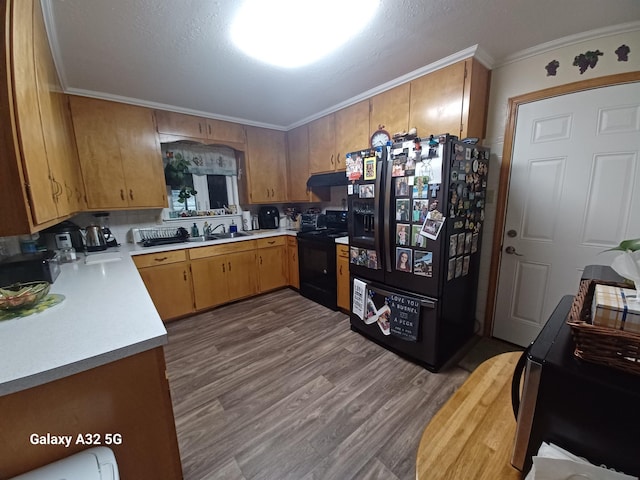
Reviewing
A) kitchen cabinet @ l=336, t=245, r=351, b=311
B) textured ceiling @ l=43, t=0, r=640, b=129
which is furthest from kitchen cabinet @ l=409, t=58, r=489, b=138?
kitchen cabinet @ l=336, t=245, r=351, b=311

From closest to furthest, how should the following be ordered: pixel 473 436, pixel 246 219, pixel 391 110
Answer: pixel 473 436
pixel 391 110
pixel 246 219

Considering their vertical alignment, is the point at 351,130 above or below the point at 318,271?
above

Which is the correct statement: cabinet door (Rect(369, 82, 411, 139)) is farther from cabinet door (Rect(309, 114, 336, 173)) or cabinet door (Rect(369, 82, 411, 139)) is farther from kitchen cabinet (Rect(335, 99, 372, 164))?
cabinet door (Rect(309, 114, 336, 173))

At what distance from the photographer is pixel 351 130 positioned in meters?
2.80

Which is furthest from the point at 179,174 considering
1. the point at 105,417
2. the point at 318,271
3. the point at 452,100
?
the point at 452,100

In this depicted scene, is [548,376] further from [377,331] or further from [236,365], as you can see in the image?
[236,365]

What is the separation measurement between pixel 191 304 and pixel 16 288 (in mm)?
1710

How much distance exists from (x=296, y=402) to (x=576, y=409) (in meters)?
1.59

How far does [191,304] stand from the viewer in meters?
2.94

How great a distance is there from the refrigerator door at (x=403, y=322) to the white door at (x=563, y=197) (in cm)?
88

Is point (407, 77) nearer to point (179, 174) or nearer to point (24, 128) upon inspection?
point (24, 128)

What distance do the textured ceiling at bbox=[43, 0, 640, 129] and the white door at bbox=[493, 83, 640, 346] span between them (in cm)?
51

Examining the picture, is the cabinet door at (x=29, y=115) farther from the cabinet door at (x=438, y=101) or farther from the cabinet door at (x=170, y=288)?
the cabinet door at (x=438, y=101)

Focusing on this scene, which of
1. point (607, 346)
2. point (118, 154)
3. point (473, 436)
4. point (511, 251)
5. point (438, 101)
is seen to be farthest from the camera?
point (118, 154)
